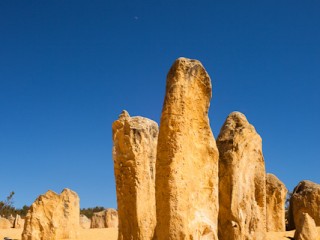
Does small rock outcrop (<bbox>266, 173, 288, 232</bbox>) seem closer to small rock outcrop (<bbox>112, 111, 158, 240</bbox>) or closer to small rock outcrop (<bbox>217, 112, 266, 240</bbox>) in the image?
small rock outcrop (<bbox>217, 112, 266, 240</bbox>)

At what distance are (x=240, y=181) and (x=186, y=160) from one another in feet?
14.6

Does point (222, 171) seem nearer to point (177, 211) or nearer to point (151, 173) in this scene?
point (151, 173)

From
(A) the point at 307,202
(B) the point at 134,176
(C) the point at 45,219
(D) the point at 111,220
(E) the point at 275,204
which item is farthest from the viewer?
(D) the point at 111,220

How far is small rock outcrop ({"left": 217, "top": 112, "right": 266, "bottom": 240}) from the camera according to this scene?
11828mm

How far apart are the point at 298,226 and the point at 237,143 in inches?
284

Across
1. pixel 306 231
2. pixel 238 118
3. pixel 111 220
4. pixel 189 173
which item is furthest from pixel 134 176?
pixel 111 220

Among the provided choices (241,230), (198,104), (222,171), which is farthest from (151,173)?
(198,104)

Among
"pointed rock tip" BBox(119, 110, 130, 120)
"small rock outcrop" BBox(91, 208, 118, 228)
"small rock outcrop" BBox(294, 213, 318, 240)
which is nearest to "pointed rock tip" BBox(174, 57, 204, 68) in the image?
"pointed rock tip" BBox(119, 110, 130, 120)

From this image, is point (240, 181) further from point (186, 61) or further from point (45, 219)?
point (45, 219)

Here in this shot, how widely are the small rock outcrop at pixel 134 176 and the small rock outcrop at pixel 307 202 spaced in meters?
11.9

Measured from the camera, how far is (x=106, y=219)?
108 feet

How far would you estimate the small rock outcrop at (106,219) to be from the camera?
3278 cm

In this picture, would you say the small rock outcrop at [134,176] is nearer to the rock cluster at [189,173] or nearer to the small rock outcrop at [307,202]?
the rock cluster at [189,173]

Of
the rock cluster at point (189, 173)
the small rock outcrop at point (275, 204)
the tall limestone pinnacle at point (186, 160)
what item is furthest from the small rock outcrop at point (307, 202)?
the tall limestone pinnacle at point (186, 160)
